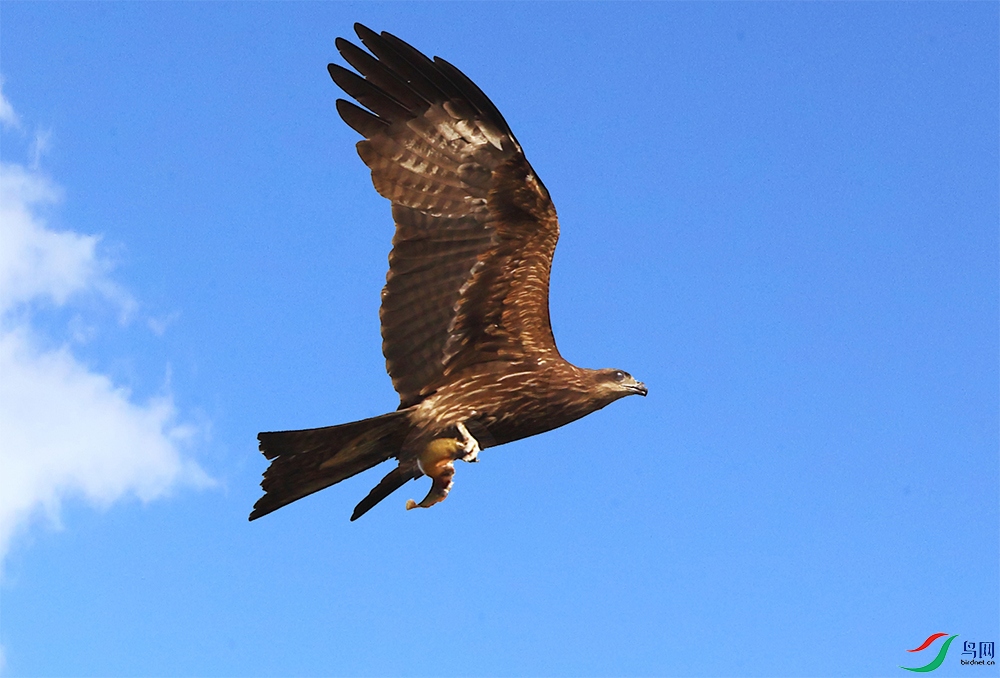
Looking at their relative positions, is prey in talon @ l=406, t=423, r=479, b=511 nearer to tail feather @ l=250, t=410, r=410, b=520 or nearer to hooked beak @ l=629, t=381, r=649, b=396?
tail feather @ l=250, t=410, r=410, b=520

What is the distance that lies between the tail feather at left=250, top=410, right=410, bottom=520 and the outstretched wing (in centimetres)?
29

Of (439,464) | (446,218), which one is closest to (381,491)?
(439,464)

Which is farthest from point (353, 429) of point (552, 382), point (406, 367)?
point (552, 382)

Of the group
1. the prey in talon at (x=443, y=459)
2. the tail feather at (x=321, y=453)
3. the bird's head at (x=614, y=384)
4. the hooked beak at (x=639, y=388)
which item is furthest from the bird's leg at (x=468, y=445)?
the hooked beak at (x=639, y=388)

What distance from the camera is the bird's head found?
8.70m

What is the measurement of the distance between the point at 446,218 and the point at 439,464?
171 centimetres

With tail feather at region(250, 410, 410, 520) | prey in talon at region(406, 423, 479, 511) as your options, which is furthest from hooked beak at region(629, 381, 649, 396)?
tail feather at region(250, 410, 410, 520)

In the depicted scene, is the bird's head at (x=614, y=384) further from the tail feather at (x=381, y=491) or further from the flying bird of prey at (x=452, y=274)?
the tail feather at (x=381, y=491)

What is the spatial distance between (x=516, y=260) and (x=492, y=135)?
874 mm

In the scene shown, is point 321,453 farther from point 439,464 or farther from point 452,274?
point 452,274

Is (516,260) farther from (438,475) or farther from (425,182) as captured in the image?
(438,475)

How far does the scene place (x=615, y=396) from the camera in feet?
28.7

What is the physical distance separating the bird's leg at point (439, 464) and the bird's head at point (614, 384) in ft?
3.77

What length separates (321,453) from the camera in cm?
831
